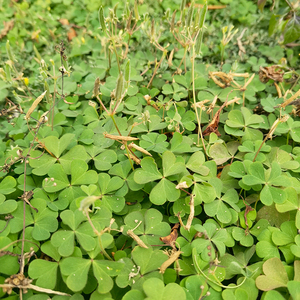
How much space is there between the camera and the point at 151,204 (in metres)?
1.53

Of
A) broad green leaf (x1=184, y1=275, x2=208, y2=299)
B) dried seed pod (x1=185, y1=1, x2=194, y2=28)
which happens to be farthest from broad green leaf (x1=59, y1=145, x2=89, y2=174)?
dried seed pod (x1=185, y1=1, x2=194, y2=28)

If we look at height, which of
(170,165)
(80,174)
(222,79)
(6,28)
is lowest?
(80,174)

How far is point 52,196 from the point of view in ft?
4.84

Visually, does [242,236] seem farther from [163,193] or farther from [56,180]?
[56,180]

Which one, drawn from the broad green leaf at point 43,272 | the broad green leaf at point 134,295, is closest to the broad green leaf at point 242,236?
the broad green leaf at point 134,295

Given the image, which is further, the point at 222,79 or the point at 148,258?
the point at 222,79

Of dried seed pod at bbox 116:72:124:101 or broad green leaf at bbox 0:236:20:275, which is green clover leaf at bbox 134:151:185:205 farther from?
broad green leaf at bbox 0:236:20:275

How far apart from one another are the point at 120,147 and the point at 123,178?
0.25 m

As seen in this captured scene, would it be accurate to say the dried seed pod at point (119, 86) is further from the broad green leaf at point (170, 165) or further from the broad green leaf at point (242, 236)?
the broad green leaf at point (242, 236)

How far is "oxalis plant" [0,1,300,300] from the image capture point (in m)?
1.20

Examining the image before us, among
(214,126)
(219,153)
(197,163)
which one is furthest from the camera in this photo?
(214,126)

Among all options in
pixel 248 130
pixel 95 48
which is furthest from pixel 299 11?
pixel 95 48

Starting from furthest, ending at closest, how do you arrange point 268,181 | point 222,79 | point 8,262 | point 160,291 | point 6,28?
point 6,28 < point 222,79 < point 268,181 < point 8,262 < point 160,291

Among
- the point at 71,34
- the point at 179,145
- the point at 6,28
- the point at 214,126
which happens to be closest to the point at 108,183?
the point at 179,145
